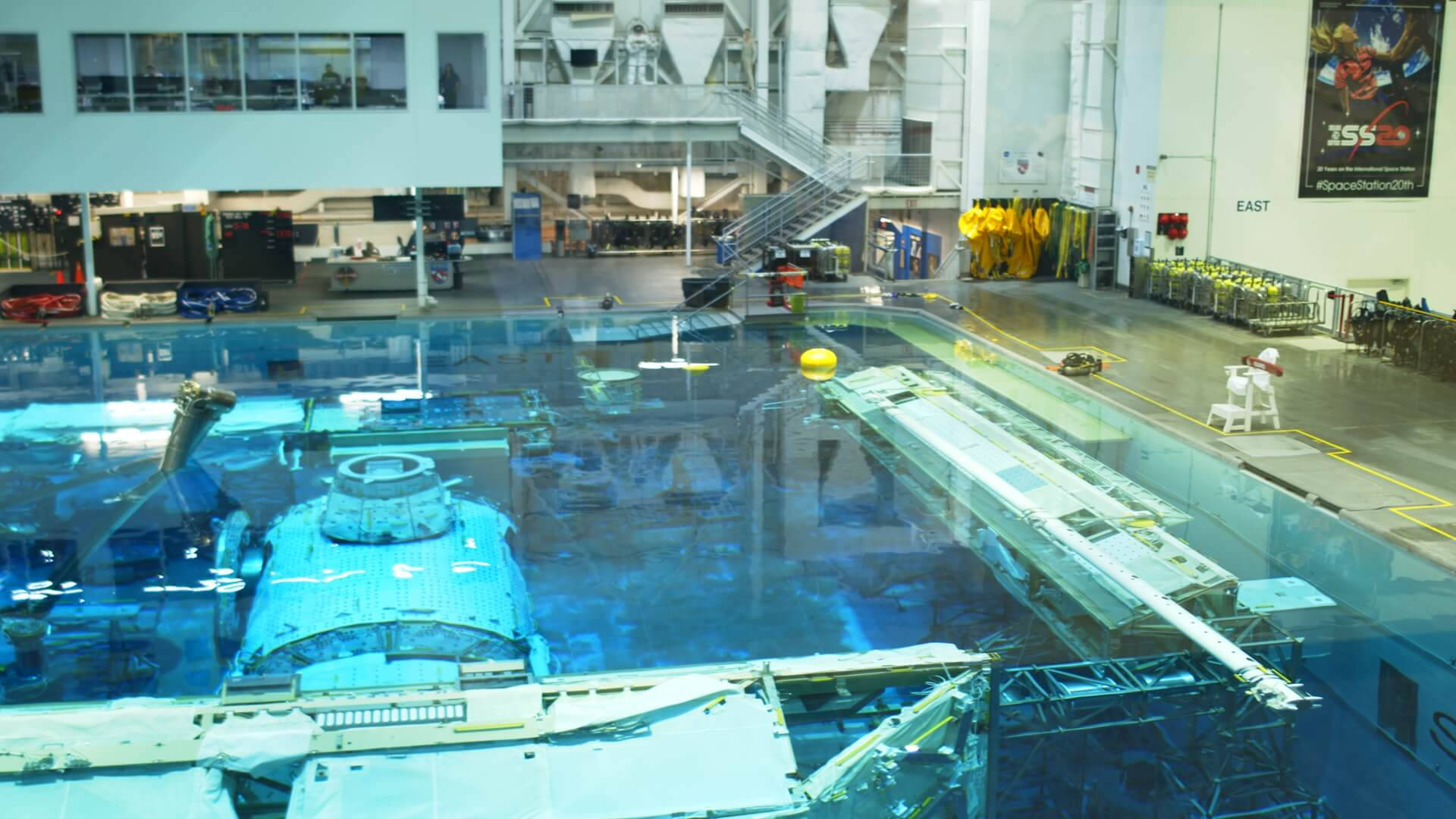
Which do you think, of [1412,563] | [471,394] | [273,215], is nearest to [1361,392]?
[1412,563]

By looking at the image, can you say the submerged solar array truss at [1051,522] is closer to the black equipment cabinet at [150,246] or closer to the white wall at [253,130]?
the white wall at [253,130]

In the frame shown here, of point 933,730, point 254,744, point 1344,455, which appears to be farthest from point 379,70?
point 933,730

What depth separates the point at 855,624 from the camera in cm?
1390

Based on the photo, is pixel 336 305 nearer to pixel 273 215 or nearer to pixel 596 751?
pixel 273 215

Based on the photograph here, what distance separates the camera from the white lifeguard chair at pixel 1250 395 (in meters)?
20.3

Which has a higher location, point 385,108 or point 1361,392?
point 385,108

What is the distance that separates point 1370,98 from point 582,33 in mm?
20249

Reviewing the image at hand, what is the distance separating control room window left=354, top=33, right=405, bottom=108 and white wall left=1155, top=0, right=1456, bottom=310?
1635 cm

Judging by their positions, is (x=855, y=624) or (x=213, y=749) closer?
(x=213, y=749)

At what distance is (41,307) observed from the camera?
29.2 metres

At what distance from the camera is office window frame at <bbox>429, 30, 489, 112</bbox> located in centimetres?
2953

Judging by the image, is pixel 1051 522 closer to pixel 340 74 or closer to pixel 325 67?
pixel 340 74

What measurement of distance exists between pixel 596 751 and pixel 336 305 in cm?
2353

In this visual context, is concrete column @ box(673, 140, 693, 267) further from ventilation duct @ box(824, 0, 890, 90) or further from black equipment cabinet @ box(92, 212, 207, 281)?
black equipment cabinet @ box(92, 212, 207, 281)
